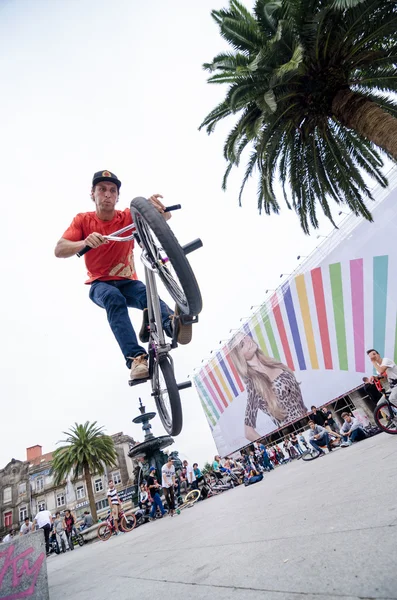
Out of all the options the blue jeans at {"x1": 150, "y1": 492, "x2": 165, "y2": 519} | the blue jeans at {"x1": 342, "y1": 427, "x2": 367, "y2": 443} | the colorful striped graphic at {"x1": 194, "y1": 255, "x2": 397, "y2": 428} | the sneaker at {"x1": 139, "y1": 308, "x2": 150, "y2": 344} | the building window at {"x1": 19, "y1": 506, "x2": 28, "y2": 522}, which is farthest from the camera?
the building window at {"x1": 19, "y1": 506, "x2": 28, "y2": 522}

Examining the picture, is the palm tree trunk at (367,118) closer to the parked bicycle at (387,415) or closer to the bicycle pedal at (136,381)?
the parked bicycle at (387,415)

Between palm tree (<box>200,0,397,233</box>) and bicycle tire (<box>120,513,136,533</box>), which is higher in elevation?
palm tree (<box>200,0,397,233</box>)

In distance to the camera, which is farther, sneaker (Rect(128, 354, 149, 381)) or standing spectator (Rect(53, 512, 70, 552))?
standing spectator (Rect(53, 512, 70, 552))

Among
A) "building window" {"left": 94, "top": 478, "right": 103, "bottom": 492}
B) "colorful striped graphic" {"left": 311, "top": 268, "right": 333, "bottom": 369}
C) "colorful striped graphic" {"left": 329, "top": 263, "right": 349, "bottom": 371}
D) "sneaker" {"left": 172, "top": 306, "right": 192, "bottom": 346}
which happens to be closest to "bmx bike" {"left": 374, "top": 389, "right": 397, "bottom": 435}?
"sneaker" {"left": 172, "top": 306, "right": 192, "bottom": 346}

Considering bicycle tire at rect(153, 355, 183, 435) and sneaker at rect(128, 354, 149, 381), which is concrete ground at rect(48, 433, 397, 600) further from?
sneaker at rect(128, 354, 149, 381)

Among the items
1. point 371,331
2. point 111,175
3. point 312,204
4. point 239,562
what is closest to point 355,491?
point 239,562

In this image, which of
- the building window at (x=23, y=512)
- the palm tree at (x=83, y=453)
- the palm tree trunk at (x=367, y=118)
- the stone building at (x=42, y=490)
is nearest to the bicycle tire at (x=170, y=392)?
the palm tree trunk at (x=367, y=118)

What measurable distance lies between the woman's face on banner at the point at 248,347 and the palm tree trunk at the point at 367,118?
52.9 ft

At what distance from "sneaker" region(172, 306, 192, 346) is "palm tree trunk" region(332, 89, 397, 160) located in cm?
728

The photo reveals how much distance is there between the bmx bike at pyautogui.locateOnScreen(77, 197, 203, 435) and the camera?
2.49 meters

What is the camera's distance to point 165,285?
3.17 metres

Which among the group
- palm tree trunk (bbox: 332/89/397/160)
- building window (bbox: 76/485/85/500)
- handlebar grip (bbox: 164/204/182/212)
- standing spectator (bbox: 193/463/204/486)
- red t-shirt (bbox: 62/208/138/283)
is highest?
palm tree trunk (bbox: 332/89/397/160)

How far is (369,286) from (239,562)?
49.3ft

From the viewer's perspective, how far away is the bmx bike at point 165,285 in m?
2.49
